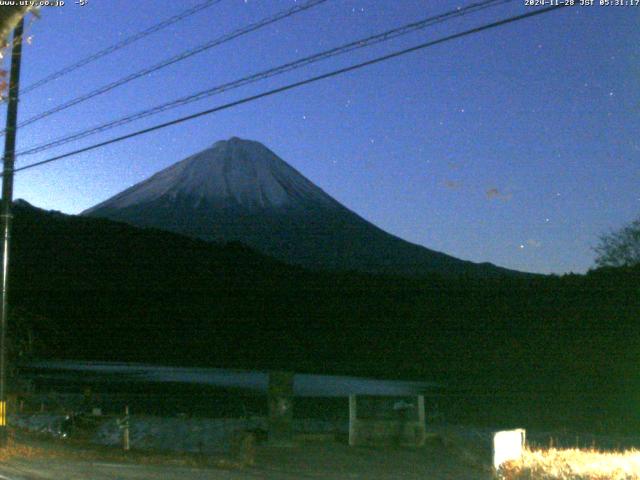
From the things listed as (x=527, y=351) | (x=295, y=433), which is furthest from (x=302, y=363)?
(x=295, y=433)

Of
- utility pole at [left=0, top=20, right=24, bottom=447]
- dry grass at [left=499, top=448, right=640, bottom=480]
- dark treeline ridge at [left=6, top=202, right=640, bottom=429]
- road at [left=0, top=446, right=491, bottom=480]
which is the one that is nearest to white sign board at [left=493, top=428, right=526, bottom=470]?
dry grass at [left=499, top=448, right=640, bottom=480]

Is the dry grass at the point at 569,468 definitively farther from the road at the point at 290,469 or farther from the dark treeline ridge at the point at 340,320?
the dark treeline ridge at the point at 340,320

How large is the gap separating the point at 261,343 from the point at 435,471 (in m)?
54.4

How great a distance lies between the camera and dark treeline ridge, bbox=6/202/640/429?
45500mm

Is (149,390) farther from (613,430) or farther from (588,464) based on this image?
(588,464)

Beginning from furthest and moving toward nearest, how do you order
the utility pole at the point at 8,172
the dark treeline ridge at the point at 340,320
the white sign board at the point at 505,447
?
1. the dark treeline ridge at the point at 340,320
2. the utility pole at the point at 8,172
3. the white sign board at the point at 505,447

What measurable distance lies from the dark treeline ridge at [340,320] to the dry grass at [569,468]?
18094mm

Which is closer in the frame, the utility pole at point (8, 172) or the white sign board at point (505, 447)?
the white sign board at point (505, 447)

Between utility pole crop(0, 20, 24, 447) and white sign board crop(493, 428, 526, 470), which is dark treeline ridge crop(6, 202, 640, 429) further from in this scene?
white sign board crop(493, 428, 526, 470)

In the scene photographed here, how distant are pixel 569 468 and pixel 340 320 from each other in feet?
196

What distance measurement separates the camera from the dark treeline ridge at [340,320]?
45.5m

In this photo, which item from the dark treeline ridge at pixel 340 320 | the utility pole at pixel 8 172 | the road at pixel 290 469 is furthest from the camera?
the dark treeline ridge at pixel 340 320

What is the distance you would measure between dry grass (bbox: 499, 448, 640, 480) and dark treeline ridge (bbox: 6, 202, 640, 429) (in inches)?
712

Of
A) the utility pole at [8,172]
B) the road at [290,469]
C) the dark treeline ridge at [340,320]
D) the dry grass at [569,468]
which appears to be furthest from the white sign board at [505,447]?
the dark treeline ridge at [340,320]
